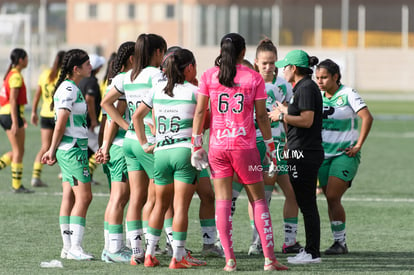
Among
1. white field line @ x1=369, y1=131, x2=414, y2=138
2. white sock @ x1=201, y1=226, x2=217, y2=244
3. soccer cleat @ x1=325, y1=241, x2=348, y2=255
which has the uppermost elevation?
white sock @ x1=201, y1=226, x2=217, y2=244

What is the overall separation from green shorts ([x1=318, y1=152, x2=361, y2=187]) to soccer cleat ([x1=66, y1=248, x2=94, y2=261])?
2688mm


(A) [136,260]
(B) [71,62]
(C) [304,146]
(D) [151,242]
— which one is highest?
(B) [71,62]

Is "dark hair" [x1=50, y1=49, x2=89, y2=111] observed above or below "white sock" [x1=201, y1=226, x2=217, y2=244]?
above

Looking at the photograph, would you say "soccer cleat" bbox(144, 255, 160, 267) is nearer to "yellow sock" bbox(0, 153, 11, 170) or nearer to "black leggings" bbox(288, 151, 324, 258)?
"black leggings" bbox(288, 151, 324, 258)

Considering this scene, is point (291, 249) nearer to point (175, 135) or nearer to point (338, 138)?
point (338, 138)

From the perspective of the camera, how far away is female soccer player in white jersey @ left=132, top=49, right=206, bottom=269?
296 inches

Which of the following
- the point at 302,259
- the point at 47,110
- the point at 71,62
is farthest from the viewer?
the point at 47,110

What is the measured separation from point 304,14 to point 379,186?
2050 inches

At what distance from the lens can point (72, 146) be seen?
825 centimetres

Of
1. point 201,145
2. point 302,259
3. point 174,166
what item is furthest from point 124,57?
point 302,259

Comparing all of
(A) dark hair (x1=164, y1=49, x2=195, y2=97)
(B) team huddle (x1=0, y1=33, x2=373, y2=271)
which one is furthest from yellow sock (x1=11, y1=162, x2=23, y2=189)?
(A) dark hair (x1=164, y1=49, x2=195, y2=97)

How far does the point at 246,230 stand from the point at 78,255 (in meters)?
2.64

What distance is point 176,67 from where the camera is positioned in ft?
24.7

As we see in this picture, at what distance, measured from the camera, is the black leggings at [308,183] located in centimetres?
797
